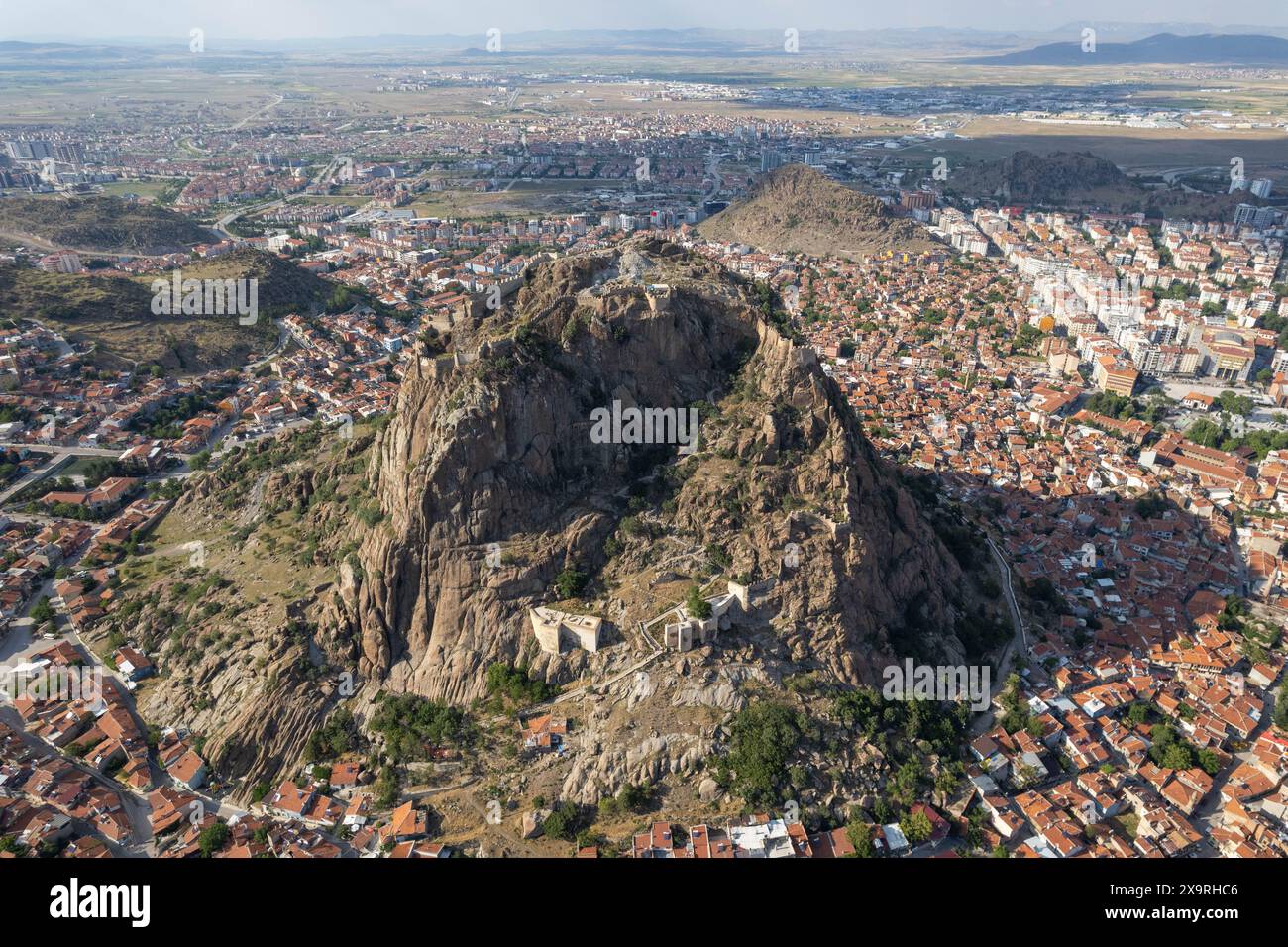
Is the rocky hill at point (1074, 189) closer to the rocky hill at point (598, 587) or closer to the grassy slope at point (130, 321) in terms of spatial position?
the grassy slope at point (130, 321)

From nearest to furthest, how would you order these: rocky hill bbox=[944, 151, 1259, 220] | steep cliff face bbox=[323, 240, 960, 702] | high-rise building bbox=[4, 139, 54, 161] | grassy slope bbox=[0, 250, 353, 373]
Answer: steep cliff face bbox=[323, 240, 960, 702]
grassy slope bbox=[0, 250, 353, 373]
rocky hill bbox=[944, 151, 1259, 220]
high-rise building bbox=[4, 139, 54, 161]

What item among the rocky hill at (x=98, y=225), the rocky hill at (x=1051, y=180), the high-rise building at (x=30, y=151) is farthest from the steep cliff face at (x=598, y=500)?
the high-rise building at (x=30, y=151)

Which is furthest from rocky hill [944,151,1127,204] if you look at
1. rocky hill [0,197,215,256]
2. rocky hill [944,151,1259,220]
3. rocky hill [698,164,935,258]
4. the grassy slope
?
rocky hill [0,197,215,256]

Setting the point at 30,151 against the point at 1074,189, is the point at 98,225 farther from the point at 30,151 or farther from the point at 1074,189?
the point at 1074,189

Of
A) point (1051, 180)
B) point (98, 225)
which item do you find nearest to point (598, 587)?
point (98, 225)

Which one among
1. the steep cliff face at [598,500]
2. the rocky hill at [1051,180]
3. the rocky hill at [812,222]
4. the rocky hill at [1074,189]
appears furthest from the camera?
the rocky hill at [1051,180]

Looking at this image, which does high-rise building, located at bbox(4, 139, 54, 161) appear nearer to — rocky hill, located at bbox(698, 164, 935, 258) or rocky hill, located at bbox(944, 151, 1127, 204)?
rocky hill, located at bbox(698, 164, 935, 258)

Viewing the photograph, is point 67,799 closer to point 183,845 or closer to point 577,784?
point 183,845
